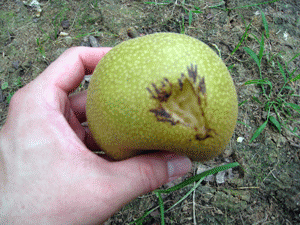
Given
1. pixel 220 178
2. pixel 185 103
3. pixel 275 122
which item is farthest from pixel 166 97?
pixel 275 122

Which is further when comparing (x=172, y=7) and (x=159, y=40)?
(x=172, y=7)

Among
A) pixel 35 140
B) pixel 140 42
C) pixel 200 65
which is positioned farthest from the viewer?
pixel 35 140

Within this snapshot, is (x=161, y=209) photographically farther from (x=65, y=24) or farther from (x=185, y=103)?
(x=65, y=24)

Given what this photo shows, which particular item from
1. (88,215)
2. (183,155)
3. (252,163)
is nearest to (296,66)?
(252,163)

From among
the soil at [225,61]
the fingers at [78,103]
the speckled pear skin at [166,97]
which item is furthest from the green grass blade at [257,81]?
the fingers at [78,103]

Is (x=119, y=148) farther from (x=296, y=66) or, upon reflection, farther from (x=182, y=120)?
(x=296, y=66)

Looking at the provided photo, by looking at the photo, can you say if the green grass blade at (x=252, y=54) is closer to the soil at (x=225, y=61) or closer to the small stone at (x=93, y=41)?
the soil at (x=225, y=61)
